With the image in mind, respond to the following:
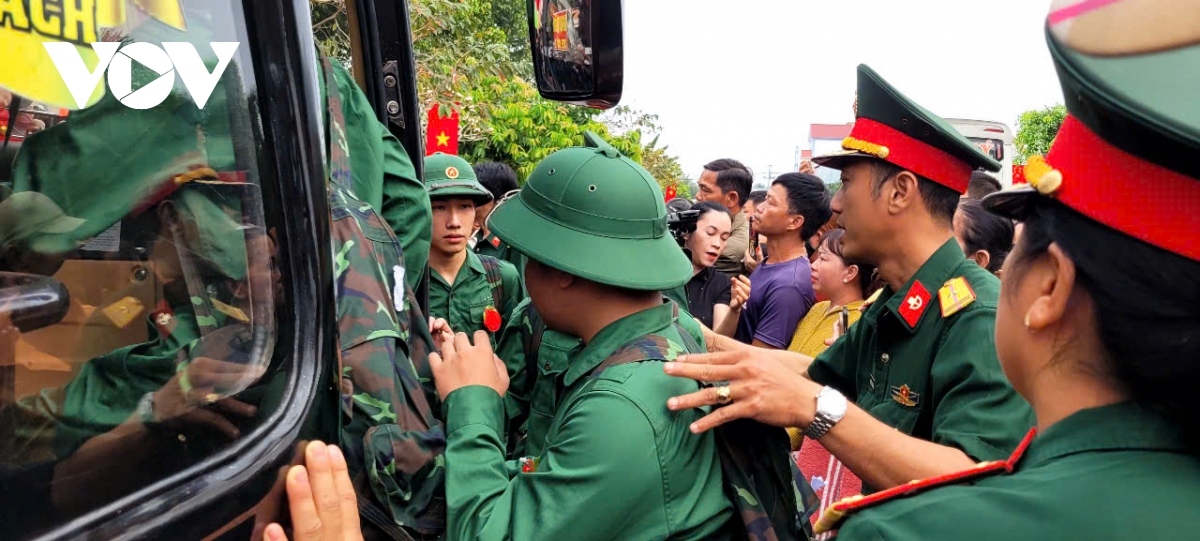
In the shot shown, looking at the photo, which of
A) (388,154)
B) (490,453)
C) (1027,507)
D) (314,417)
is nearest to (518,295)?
(388,154)

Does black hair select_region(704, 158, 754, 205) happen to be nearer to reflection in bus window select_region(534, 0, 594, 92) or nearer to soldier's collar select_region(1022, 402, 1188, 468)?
reflection in bus window select_region(534, 0, 594, 92)

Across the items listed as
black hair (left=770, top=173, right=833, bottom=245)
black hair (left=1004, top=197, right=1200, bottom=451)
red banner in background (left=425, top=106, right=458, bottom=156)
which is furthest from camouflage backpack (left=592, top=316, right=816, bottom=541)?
red banner in background (left=425, top=106, right=458, bottom=156)

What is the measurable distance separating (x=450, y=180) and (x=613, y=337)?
243 cm

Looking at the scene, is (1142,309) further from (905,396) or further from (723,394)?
(905,396)

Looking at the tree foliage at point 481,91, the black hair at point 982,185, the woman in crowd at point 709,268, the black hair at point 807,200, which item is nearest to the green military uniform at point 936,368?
the black hair at point 807,200

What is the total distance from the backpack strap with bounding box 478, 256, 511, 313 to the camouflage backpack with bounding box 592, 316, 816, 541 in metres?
2.63

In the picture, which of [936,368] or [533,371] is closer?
[936,368]

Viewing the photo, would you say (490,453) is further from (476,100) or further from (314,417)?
(476,100)

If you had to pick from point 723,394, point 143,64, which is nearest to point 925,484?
point 723,394

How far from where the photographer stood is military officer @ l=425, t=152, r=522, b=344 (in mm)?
4137

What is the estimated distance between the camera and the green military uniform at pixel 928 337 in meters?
1.99

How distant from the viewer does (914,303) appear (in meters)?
2.35

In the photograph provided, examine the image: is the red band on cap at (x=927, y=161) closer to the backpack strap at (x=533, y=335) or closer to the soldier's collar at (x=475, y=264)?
the backpack strap at (x=533, y=335)

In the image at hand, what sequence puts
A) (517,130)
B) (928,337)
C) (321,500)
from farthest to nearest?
(517,130) → (928,337) → (321,500)
